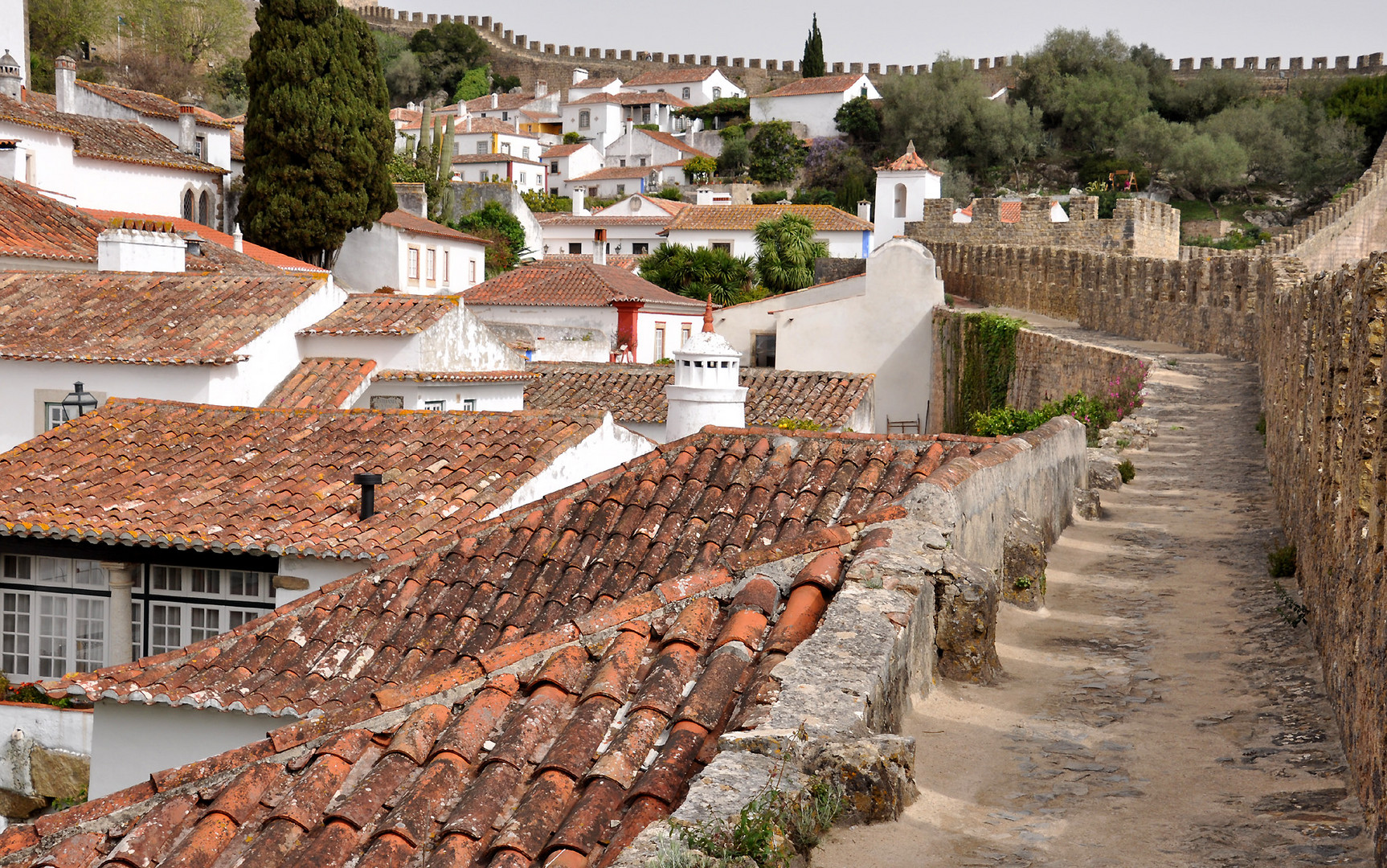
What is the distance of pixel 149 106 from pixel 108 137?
622 centimetres

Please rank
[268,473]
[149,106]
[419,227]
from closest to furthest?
1. [268,473]
2. [149,106]
3. [419,227]

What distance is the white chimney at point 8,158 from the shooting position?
26.8m

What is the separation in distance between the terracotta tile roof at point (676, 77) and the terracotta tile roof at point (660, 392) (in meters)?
65.3

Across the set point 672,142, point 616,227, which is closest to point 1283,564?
point 616,227

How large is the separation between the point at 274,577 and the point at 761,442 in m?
4.67

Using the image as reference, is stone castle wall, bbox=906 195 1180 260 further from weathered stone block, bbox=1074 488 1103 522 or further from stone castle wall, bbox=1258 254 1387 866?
stone castle wall, bbox=1258 254 1387 866

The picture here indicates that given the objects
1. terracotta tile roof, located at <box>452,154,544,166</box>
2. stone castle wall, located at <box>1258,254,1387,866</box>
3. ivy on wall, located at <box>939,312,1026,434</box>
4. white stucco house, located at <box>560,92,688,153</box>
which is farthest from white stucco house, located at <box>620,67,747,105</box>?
stone castle wall, located at <box>1258,254,1387,866</box>

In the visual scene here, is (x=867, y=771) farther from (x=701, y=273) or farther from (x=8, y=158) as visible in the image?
(x=701, y=273)

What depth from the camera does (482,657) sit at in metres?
4.59

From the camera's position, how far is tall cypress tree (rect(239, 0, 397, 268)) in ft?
118

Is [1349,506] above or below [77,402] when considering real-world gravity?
above

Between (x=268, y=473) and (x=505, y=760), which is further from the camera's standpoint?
(x=268, y=473)

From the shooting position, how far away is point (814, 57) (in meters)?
87.9

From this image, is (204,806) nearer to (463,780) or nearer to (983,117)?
(463,780)
